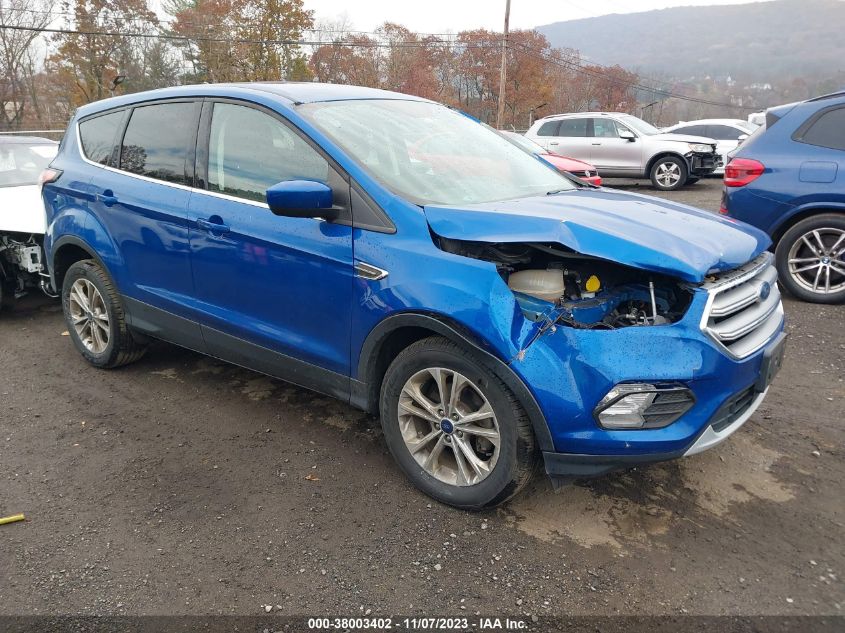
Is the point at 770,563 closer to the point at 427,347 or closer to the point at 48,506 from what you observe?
the point at 427,347

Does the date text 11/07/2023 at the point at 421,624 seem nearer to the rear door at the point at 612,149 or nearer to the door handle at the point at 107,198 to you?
the door handle at the point at 107,198

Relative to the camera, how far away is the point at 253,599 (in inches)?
95.7

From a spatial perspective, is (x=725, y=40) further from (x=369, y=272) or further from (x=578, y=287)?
(x=369, y=272)

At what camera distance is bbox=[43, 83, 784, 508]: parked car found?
2492mm

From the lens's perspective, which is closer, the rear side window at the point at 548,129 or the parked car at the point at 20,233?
the parked car at the point at 20,233

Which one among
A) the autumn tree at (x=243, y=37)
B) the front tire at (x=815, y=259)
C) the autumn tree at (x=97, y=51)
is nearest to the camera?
the front tire at (x=815, y=259)

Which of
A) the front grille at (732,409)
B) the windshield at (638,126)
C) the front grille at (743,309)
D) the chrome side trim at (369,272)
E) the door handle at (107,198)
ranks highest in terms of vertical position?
the windshield at (638,126)

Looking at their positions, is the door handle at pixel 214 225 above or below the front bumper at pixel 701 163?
above

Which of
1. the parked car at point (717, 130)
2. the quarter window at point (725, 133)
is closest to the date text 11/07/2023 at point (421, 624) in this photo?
the parked car at point (717, 130)

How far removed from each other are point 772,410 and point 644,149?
12.2 m

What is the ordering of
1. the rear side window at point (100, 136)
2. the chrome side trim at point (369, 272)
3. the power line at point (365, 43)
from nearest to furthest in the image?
the chrome side trim at point (369, 272) → the rear side window at point (100, 136) → the power line at point (365, 43)

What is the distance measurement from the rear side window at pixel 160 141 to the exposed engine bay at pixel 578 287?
1.90m

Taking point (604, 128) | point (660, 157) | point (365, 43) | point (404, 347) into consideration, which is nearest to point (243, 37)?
point (365, 43)

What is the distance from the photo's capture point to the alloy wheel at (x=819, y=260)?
5691 millimetres
